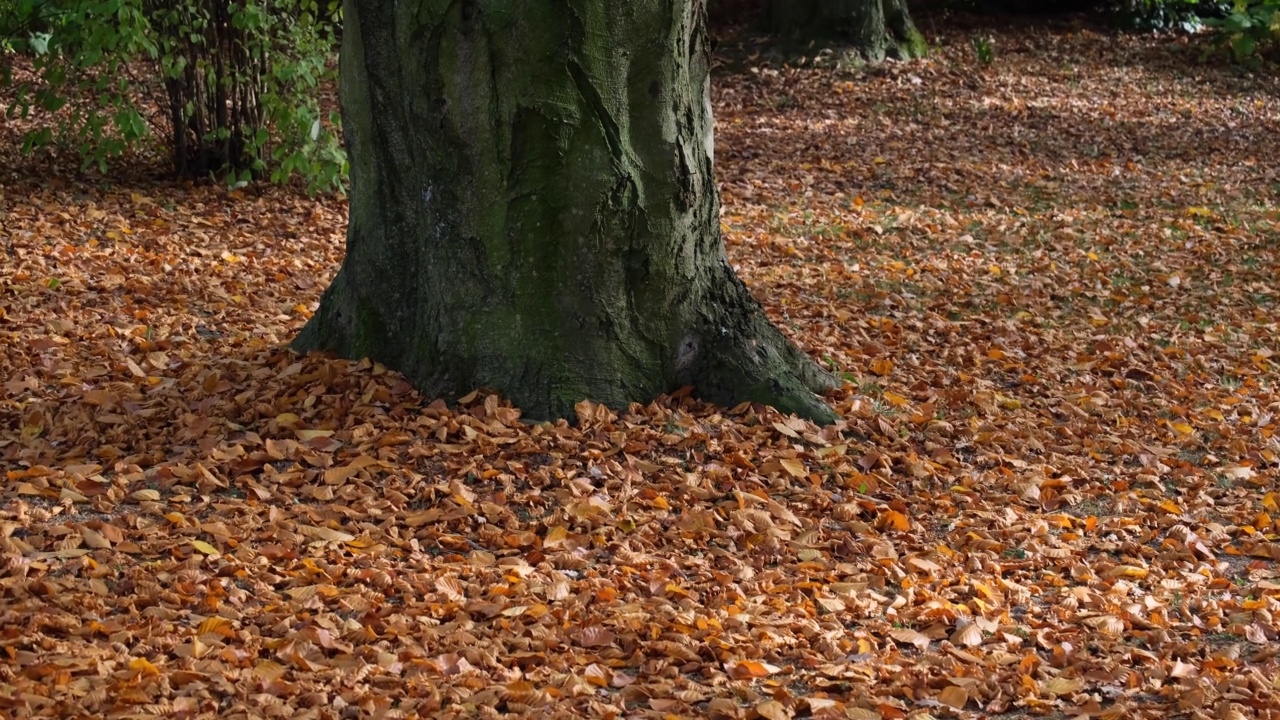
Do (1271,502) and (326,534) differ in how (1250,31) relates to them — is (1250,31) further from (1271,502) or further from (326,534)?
(326,534)

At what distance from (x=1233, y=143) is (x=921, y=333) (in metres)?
6.16

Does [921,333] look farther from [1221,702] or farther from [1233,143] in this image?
[1233,143]

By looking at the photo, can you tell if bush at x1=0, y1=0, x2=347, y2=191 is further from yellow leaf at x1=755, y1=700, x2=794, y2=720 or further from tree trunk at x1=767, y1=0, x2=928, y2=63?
tree trunk at x1=767, y1=0, x2=928, y2=63

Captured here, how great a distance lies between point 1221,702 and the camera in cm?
305

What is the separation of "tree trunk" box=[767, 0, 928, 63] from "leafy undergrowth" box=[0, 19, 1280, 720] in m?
5.47

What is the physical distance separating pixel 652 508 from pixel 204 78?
5.16 m

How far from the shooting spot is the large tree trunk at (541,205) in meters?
4.41

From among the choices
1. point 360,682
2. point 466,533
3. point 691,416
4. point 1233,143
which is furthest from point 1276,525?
point 1233,143

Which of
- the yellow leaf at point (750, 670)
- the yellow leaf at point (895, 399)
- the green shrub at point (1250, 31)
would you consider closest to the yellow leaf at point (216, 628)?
the yellow leaf at point (750, 670)

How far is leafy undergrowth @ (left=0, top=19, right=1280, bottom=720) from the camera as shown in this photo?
3123 millimetres

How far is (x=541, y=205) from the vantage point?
448cm

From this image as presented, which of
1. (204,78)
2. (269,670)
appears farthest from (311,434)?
(204,78)

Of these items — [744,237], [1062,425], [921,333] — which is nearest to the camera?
[1062,425]

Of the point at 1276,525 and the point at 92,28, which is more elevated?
the point at 92,28
